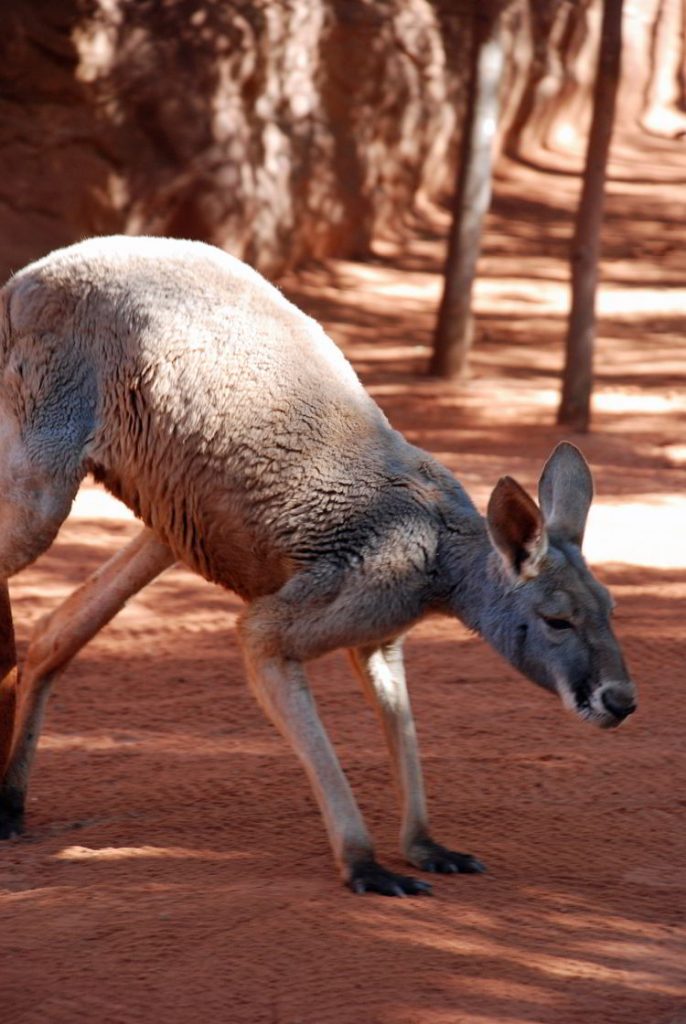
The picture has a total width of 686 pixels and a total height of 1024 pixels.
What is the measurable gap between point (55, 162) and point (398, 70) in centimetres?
556

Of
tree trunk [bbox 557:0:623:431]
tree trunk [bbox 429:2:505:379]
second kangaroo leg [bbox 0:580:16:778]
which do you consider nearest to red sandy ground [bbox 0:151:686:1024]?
second kangaroo leg [bbox 0:580:16:778]

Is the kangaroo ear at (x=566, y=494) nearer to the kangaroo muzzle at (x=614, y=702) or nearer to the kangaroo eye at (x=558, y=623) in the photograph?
the kangaroo eye at (x=558, y=623)

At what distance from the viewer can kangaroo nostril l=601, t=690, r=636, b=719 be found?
4.80m

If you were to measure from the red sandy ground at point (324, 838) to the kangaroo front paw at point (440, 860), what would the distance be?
0.08 m

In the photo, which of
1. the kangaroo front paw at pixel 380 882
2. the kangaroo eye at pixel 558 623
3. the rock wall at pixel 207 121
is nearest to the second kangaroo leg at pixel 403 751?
the kangaroo front paw at pixel 380 882

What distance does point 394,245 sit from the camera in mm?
19078

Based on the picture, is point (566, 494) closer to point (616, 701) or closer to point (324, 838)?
point (616, 701)

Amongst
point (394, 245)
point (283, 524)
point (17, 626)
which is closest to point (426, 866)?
point (283, 524)

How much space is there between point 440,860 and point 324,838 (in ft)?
1.73

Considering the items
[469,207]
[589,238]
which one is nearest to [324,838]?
[589,238]

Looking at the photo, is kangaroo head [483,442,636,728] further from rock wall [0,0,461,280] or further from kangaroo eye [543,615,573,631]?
rock wall [0,0,461,280]

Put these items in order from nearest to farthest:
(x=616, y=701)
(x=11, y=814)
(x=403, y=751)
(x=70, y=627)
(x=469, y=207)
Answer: (x=616, y=701) < (x=403, y=751) < (x=11, y=814) < (x=70, y=627) < (x=469, y=207)

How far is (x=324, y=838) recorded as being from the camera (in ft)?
18.3

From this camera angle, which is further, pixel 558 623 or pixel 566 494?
pixel 566 494
